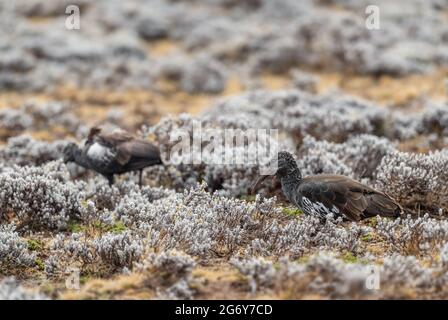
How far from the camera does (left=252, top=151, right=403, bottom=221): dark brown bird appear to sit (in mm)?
5930

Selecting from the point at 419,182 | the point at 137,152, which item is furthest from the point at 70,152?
the point at 419,182

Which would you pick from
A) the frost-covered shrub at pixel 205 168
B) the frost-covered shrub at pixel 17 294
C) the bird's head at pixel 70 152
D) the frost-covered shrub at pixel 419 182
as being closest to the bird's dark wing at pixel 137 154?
the frost-covered shrub at pixel 205 168

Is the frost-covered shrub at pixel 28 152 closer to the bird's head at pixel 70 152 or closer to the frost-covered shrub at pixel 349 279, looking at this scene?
the bird's head at pixel 70 152

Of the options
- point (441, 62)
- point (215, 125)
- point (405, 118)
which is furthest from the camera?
point (441, 62)

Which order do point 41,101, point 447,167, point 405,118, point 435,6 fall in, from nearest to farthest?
point 447,167
point 405,118
point 41,101
point 435,6

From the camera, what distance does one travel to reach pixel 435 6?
25.1 m

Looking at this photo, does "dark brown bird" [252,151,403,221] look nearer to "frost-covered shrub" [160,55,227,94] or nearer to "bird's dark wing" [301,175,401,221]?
"bird's dark wing" [301,175,401,221]

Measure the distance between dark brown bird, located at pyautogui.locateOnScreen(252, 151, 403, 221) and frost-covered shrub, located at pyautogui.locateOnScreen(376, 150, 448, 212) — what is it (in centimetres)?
89

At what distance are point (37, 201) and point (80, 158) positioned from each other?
1.56 metres

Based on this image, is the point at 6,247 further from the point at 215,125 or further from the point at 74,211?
the point at 215,125

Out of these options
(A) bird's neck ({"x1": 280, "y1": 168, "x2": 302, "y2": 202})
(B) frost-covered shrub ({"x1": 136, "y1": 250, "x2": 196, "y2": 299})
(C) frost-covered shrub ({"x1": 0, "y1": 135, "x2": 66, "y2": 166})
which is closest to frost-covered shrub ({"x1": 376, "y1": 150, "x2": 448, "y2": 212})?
(A) bird's neck ({"x1": 280, "y1": 168, "x2": 302, "y2": 202})

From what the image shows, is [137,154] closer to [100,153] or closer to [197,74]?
[100,153]
